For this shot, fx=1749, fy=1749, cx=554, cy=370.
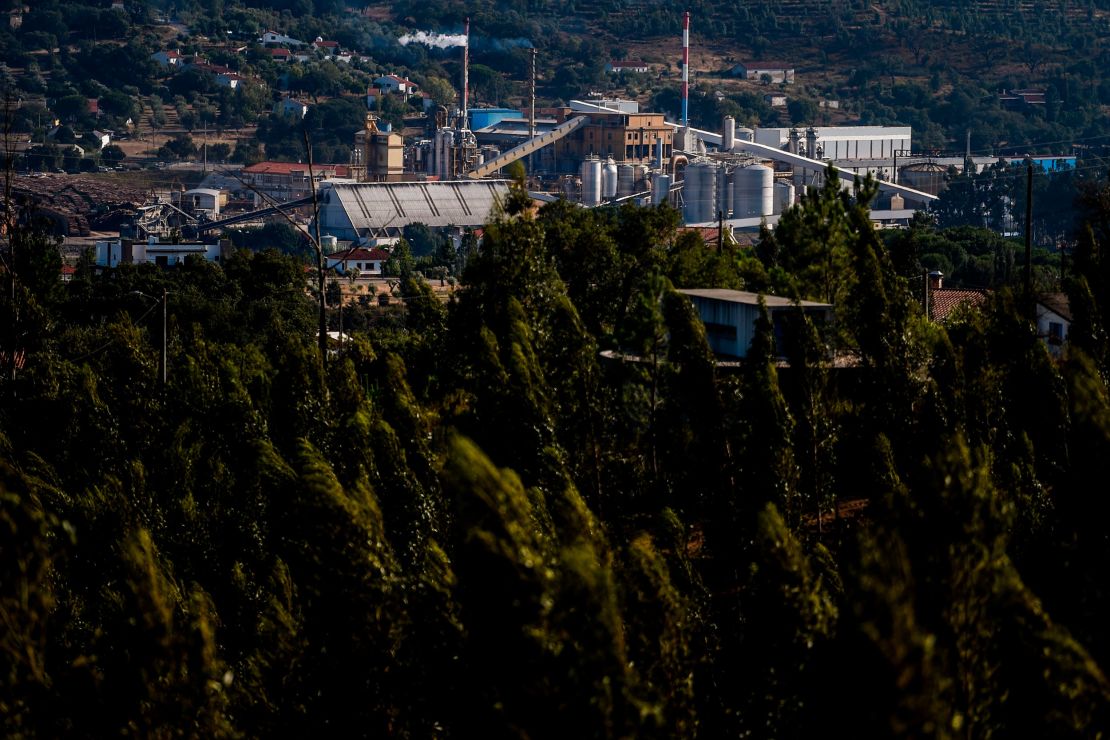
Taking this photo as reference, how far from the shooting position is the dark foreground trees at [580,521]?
10.8 meters

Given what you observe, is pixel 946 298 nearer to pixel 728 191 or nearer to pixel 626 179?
pixel 728 191

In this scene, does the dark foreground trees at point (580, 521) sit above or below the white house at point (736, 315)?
below

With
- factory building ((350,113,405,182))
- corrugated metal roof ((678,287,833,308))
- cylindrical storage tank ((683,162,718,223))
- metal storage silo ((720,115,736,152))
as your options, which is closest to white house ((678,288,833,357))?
corrugated metal roof ((678,287,833,308))

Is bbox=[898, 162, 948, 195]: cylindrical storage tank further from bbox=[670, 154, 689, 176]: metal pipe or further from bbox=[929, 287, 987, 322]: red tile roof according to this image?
bbox=[929, 287, 987, 322]: red tile roof

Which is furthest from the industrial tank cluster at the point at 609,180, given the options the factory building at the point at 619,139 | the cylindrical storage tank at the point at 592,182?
the factory building at the point at 619,139

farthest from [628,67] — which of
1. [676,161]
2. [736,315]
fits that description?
[736,315]

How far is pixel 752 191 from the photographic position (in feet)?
269

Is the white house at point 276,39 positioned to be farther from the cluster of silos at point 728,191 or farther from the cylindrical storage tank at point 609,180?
the cluster of silos at point 728,191

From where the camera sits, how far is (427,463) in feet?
55.7

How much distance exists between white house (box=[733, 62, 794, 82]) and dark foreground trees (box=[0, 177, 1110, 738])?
113 metres

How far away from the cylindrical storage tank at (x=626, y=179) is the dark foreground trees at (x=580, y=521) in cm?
6272

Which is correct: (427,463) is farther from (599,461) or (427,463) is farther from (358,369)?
(358,369)

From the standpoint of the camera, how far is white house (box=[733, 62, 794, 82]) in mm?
137438

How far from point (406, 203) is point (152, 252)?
75.9 feet
